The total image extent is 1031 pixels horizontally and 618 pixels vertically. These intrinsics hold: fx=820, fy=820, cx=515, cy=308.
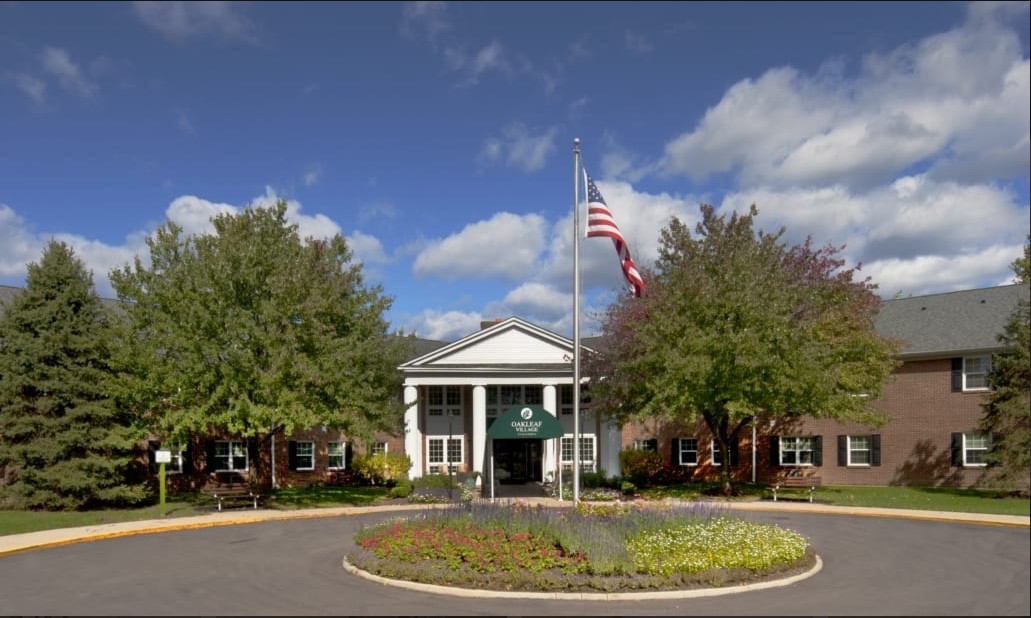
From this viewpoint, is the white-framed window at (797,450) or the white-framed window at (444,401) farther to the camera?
the white-framed window at (444,401)

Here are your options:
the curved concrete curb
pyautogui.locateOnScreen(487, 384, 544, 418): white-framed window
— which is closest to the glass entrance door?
pyautogui.locateOnScreen(487, 384, 544, 418): white-framed window

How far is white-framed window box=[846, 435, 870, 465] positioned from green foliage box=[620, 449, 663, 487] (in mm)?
8714

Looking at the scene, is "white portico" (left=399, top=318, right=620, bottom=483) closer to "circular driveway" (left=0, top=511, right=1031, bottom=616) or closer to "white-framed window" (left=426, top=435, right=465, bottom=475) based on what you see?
"white-framed window" (left=426, top=435, right=465, bottom=475)

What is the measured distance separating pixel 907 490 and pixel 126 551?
29.6 metres

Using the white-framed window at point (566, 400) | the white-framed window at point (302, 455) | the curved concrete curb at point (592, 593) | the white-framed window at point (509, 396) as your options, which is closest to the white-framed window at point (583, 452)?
the white-framed window at point (566, 400)

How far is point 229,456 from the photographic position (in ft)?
121

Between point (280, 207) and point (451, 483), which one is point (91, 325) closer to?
point (280, 207)

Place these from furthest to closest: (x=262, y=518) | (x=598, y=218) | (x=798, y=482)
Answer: (x=798, y=482)
(x=262, y=518)
(x=598, y=218)

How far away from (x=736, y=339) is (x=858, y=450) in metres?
13.3

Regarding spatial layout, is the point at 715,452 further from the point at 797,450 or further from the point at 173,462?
the point at 173,462

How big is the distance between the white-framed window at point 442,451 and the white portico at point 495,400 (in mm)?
50

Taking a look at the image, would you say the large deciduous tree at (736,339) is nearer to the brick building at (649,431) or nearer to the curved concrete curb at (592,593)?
the brick building at (649,431)

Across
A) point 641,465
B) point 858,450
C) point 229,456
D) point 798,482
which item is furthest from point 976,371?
point 229,456

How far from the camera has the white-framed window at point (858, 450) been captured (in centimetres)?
3753
